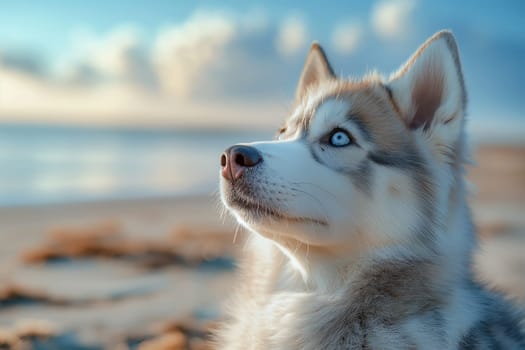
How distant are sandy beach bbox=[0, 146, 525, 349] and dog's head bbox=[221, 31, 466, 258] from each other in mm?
363

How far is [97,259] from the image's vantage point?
6.64 m

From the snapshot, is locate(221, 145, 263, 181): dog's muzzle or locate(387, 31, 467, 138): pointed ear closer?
locate(221, 145, 263, 181): dog's muzzle

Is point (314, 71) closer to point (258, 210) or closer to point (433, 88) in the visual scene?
point (433, 88)

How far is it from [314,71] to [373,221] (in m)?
1.29

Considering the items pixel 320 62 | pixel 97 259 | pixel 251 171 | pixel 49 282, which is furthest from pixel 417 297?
pixel 97 259

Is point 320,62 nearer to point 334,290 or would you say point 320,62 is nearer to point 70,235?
point 334,290

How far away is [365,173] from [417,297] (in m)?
0.57

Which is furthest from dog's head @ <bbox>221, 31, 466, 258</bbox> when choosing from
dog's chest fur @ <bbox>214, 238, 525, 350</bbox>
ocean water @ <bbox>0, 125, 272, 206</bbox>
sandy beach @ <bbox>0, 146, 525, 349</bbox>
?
ocean water @ <bbox>0, 125, 272, 206</bbox>

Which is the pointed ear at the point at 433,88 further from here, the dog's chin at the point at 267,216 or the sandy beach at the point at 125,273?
the dog's chin at the point at 267,216

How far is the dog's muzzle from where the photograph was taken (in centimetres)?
256

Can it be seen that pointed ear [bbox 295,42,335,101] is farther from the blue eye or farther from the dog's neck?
the dog's neck

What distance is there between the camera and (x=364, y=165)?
8.89 feet

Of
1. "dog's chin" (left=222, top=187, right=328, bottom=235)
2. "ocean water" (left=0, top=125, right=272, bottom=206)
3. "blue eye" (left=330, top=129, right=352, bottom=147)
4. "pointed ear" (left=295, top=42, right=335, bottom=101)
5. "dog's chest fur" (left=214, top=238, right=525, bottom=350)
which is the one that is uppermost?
"ocean water" (left=0, top=125, right=272, bottom=206)

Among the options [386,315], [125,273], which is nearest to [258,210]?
[386,315]
